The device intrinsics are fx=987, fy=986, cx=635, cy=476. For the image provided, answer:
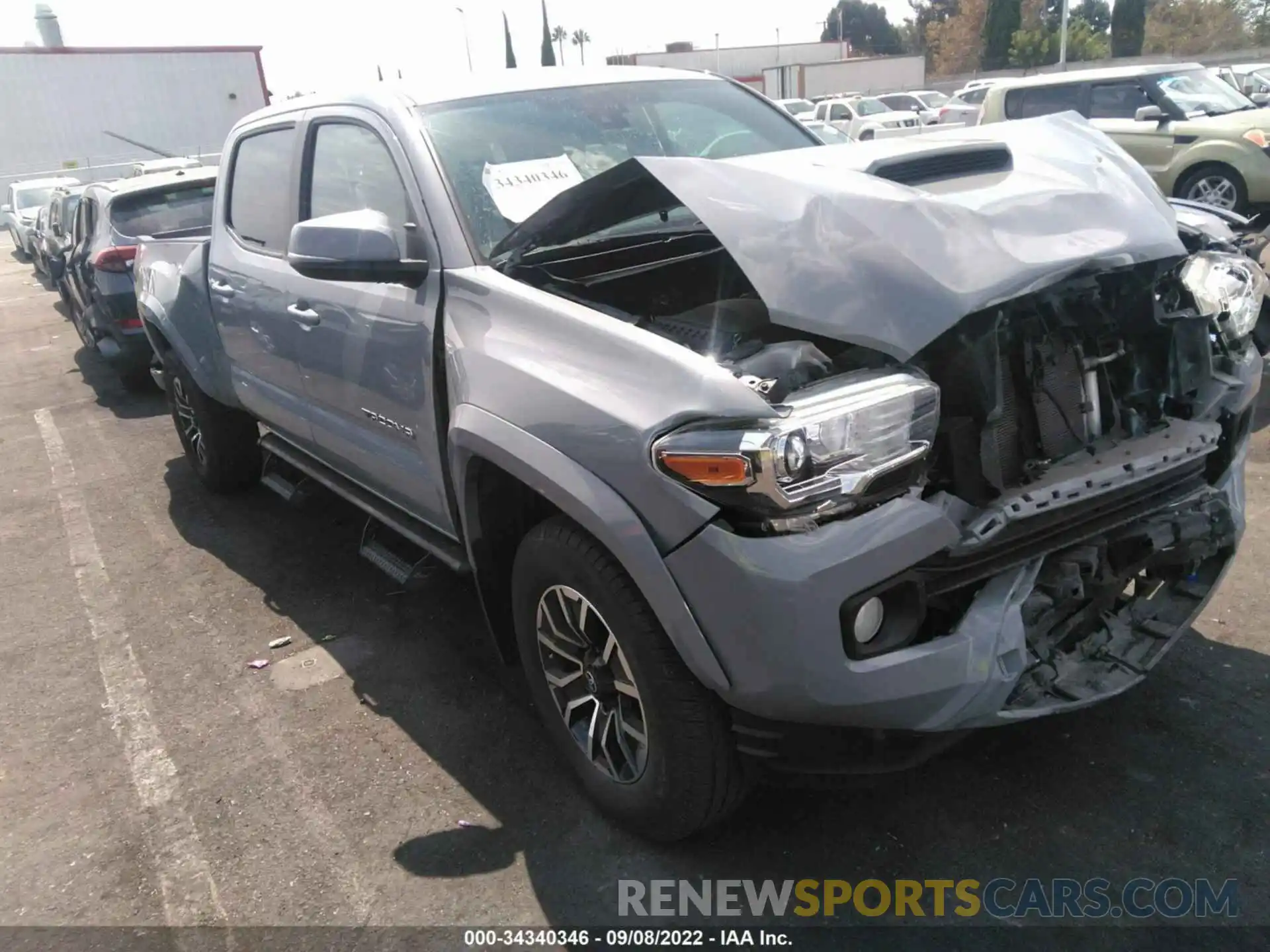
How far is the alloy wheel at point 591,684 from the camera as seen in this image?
8.45 ft

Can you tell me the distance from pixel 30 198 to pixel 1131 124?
22235 mm

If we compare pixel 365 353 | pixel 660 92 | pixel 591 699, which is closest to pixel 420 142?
pixel 365 353

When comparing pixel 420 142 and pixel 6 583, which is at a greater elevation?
pixel 420 142

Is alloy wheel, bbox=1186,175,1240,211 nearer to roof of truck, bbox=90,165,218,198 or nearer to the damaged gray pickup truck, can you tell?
the damaged gray pickup truck

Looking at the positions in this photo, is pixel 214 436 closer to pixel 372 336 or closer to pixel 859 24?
pixel 372 336

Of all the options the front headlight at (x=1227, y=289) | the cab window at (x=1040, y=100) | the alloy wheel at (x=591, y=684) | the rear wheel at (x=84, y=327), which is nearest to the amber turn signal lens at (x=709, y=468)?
the alloy wheel at (x=591, y=684)

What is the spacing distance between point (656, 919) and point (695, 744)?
505 mm

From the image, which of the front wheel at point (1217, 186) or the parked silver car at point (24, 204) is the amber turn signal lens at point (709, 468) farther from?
the parked silver car at point (24, 204)

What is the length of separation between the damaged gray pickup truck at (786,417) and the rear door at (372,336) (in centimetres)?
2

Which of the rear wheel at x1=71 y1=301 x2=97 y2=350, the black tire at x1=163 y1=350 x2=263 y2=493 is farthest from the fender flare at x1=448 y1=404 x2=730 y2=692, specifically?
the rear wheel at x1=71 y1=301 x2=97 y2=350

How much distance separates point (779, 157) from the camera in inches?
106

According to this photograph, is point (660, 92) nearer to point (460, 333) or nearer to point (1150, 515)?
point (460, 333)

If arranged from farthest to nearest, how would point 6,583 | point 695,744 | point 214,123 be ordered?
1. point 214,123
2. point 6,583
3. point 695,744

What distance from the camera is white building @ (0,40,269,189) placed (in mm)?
35253
